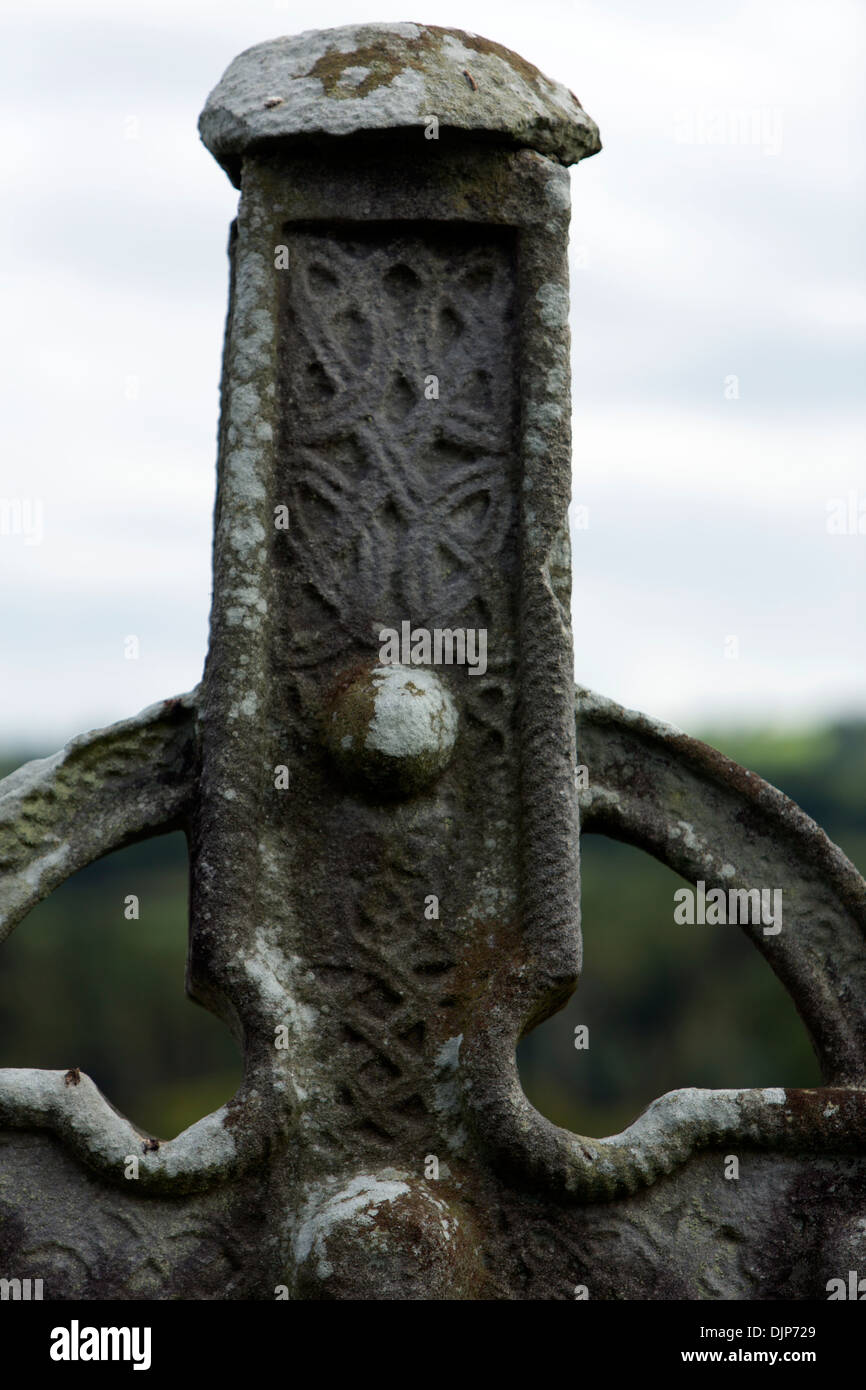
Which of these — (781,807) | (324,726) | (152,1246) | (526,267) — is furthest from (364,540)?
(152,1246)

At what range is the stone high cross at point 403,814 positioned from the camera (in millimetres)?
3746

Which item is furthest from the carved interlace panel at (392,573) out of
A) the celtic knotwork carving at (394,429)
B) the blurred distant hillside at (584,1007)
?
the blurred distant hillside at (584,1007)

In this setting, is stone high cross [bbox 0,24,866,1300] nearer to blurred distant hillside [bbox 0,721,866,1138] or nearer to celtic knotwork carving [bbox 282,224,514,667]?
celtic knotwork carving [bbox 282,224,514,667]

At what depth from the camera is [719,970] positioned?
35.1 m

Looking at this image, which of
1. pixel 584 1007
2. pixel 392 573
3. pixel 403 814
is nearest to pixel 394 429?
pixel 392 573

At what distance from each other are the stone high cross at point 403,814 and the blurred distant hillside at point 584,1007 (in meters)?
22.1

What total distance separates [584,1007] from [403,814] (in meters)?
31.5

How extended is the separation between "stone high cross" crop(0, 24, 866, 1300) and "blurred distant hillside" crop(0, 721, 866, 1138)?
2210cm

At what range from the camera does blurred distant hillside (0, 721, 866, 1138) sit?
2970cm

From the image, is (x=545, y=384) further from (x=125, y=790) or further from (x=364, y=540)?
(x=125, y=790)

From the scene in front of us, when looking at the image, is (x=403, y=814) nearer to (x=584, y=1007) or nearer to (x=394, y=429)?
(x=394, y=429)

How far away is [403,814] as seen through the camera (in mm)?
3975

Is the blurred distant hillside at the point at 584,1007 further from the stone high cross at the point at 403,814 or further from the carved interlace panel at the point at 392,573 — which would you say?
the carved interlace panel at the point at 392,573

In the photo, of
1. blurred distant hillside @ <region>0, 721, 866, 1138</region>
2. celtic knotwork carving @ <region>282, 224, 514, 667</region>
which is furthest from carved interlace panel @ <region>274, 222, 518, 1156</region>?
blurred distant hillside @ <region>0, 721, 866, 1138</region>
